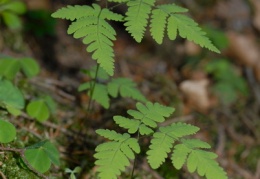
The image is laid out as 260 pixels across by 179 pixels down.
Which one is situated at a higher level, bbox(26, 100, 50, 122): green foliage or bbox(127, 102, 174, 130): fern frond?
bbox(127, 102, 174, 130): fern frond

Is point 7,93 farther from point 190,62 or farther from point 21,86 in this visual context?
point 190,62

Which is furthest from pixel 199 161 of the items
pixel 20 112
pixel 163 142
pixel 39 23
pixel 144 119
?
pixel 39 23

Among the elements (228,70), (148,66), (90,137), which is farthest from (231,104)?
(90,137)

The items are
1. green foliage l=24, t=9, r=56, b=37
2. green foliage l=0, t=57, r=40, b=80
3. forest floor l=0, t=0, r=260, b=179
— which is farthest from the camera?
green foliage l=24, t=9, r=56, b=37

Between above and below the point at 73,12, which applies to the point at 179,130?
below

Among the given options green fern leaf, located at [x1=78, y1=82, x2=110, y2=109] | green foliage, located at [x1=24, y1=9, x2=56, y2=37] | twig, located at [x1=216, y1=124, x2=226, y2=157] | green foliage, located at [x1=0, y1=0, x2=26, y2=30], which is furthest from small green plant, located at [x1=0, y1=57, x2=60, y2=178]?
twig, located at [x1=216, y1=124, x2=226, y2=157]

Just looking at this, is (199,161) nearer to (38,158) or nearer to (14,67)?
(38,158)

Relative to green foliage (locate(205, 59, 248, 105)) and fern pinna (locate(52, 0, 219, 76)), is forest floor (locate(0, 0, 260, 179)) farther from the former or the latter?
fern pinna (locate(52, 0, 219, 76))
